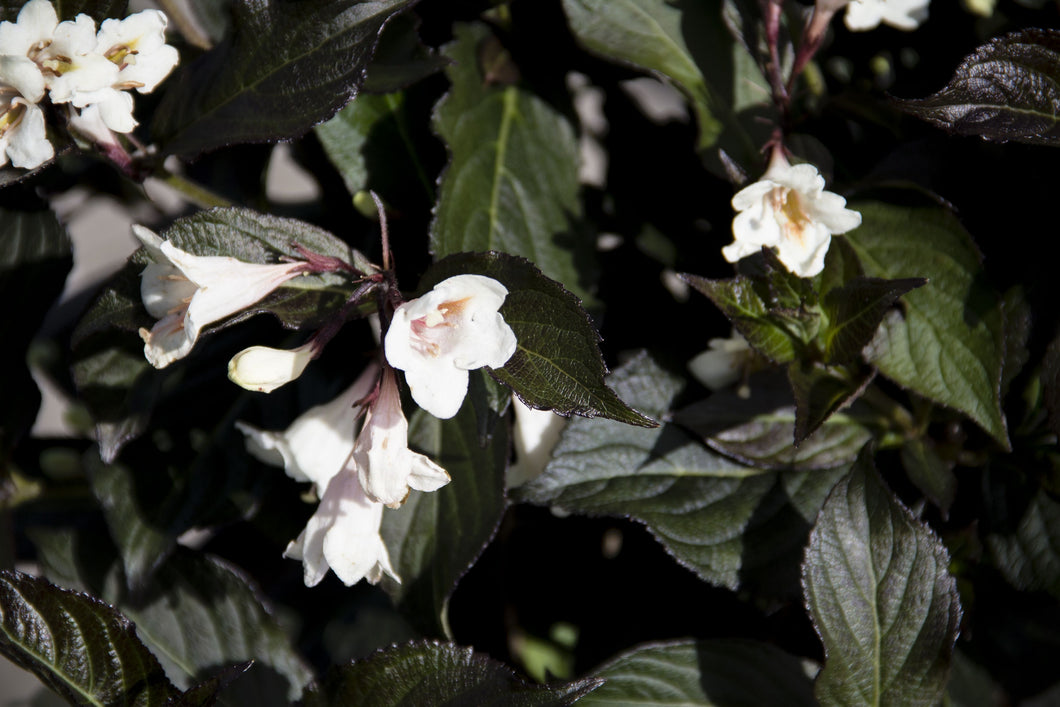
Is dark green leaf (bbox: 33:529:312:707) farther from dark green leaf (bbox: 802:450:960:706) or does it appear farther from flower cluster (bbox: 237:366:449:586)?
dark green leaf (bbox: 802:450:960:706)

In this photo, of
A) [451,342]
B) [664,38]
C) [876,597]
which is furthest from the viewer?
[664,38]

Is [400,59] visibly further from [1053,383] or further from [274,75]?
[1053,383]

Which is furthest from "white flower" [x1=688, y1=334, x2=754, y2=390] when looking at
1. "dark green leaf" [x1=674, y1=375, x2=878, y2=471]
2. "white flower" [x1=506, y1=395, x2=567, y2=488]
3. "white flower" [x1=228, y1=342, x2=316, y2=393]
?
"white flower" [x1=228, y1=342, x2=316, y2=393]

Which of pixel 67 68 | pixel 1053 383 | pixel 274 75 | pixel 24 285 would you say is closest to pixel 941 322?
pixel 1053 383

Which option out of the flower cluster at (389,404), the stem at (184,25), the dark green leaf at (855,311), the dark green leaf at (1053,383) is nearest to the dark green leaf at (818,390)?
the dark green leaf at (855,311)

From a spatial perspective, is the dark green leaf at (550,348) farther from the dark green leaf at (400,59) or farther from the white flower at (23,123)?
the white flower at (23,123)

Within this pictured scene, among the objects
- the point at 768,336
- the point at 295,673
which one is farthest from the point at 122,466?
the point at 768,336
